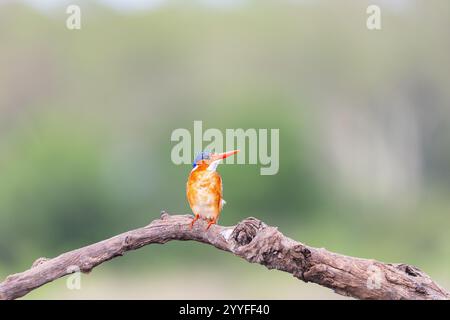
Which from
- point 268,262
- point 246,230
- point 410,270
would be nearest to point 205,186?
point 246,230

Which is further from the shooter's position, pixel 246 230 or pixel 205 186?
pixel 205 186

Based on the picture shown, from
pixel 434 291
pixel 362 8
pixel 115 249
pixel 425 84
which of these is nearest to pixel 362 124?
pixel 425 84

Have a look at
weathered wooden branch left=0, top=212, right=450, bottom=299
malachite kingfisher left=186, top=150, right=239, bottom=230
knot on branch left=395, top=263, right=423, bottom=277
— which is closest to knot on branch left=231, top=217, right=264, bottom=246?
weathered wooden branch left=0, top=212, right=450, bottom=299

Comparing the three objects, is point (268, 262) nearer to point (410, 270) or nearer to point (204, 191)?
point (204, 191)

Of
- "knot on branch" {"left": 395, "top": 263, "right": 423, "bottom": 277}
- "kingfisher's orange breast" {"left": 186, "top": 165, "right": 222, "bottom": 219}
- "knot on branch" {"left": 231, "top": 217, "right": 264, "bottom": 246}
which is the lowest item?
"knot on branch" {"left": 395, "top": 263, "right": 423, "bottom": 277}

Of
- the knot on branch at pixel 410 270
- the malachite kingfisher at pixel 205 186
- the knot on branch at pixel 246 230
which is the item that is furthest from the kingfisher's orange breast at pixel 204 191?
the knot on branch at pixel 410 270

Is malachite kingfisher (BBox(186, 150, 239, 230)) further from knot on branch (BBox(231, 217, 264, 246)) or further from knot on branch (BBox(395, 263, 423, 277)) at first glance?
knot on branch (BBox(395, 263, 423, 277))
